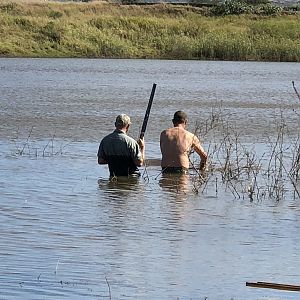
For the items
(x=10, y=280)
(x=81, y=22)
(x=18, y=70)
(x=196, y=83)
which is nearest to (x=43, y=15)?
(x=81, y=22)

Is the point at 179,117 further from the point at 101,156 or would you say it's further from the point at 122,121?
the point at 101,156

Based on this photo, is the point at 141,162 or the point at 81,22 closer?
the point at 141,162

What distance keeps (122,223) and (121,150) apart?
2387 mm

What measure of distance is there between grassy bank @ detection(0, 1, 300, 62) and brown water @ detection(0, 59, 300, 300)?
92.1 feet

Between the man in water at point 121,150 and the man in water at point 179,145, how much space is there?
36 centimetres

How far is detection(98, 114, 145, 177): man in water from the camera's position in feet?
45.9

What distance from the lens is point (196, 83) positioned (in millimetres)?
37156

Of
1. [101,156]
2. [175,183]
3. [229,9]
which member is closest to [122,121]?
[101,156]

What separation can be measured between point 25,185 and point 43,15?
4746 centimetres

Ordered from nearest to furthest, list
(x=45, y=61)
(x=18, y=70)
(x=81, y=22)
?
(x=18, y=70)
(x=45, y=61)
(x=81, y=22)

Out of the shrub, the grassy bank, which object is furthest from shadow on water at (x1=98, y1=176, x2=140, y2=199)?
the shrub

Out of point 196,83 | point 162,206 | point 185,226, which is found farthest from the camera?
point 196,83

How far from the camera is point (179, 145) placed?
14438 mm

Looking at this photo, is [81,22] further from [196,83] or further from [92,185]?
[92,185]
